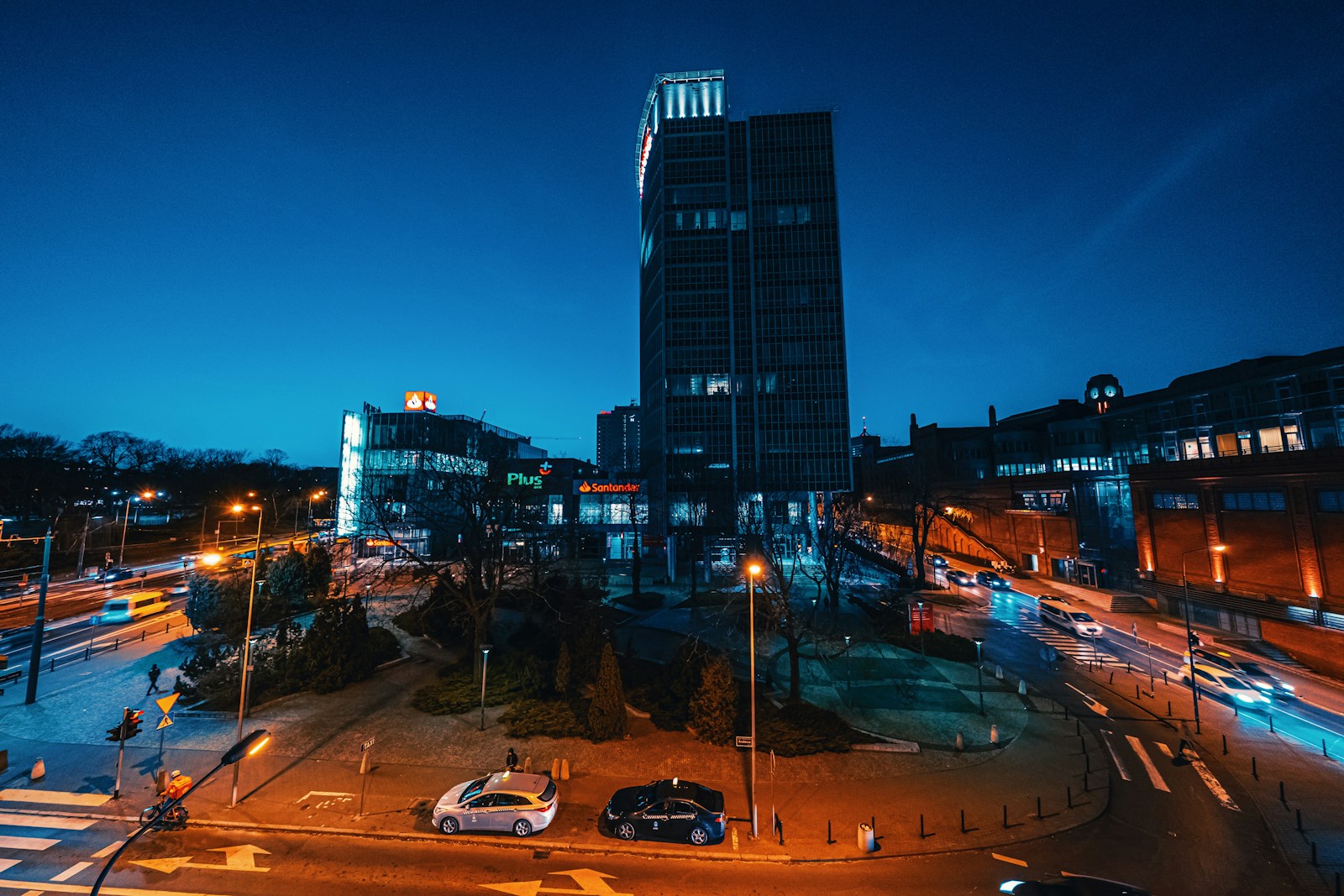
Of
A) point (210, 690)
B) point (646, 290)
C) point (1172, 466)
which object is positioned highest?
point (646, 290)

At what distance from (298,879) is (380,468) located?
7795cm

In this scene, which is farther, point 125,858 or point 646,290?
point 646,290

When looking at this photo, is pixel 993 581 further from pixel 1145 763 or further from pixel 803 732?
pixel 803 732

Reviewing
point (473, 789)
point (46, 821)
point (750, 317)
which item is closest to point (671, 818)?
point (473, 789)

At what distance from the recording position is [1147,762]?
20.1 m

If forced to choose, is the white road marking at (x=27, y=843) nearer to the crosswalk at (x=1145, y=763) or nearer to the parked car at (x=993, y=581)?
the crosswalk at (x=1145, y=763)

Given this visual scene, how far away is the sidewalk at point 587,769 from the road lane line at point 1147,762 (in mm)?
1428

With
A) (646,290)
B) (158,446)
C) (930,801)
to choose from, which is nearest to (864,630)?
(930,801)

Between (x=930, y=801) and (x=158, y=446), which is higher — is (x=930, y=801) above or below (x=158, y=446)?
below

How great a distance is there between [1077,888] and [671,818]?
991cm

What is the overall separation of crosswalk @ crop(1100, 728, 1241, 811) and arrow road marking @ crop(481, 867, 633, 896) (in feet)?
62.1

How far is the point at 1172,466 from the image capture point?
4334 centimetres

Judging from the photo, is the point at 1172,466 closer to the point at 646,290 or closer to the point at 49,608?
the point at 646,290

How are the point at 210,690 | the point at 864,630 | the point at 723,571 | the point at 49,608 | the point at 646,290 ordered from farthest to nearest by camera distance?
the point at 646,290, the point at 723,571, the point at 49,608, the point at 864,630, the point at 210,690
